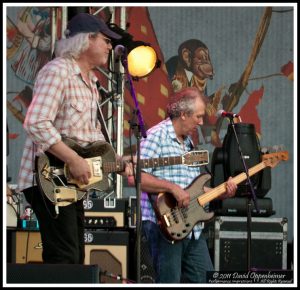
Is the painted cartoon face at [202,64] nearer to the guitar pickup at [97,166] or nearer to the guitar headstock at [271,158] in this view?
the guitar headstock at [271,158]

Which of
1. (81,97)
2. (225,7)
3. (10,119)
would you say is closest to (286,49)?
(225,7)

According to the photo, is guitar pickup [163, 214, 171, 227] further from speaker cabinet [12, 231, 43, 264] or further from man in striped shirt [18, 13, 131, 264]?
speaker cabinet [12, 231, 43, 264]

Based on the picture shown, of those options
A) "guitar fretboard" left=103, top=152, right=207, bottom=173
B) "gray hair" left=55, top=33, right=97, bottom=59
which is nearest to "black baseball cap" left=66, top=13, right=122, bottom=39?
"gray hair" left=55, top=33, right=97, bottom=59

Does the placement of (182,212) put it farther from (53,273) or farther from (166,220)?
(53,273)

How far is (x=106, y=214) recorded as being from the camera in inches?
311

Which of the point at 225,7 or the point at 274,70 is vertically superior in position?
the point at 225,7

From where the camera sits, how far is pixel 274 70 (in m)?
9.72

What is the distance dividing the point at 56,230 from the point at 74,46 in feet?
3.72

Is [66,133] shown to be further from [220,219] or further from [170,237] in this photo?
[220,219]

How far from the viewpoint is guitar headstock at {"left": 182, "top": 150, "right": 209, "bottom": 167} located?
579cm

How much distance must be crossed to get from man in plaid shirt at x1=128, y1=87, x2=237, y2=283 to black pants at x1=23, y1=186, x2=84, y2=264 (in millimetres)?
1085

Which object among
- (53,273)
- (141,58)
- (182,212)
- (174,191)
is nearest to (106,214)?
(141,58)

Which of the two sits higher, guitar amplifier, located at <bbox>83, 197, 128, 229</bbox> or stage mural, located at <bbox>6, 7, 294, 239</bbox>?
stage mural, located at <bbox>6, 7, 294, 239</bbox>

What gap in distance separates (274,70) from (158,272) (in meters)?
4.64
